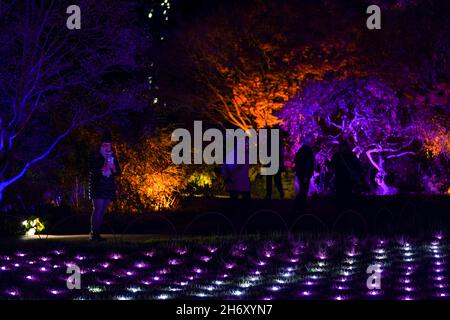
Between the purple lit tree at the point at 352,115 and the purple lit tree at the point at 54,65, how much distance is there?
8207 mm

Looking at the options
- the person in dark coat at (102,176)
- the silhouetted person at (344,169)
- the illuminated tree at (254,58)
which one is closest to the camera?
Answer: the person in dark coat at (102,176)

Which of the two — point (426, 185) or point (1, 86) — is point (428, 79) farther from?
point (1, 86)

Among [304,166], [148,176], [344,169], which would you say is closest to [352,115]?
[148,176]

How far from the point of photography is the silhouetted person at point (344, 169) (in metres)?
19.8

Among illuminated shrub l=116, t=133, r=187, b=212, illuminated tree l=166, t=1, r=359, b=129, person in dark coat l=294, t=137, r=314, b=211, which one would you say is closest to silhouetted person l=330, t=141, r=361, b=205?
person in dark coat l=294, t=137, r=314, b=211

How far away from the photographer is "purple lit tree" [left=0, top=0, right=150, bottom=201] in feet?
65.9

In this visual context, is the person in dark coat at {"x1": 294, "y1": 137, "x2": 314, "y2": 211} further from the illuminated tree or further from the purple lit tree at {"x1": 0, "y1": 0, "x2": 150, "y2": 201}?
the illuminated tree

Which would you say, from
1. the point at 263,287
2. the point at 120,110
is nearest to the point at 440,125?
the point at 120,110

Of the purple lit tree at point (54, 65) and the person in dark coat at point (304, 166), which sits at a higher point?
the purple lit tree at point (54, 65)

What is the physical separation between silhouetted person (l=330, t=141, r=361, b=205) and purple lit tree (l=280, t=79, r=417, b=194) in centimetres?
847

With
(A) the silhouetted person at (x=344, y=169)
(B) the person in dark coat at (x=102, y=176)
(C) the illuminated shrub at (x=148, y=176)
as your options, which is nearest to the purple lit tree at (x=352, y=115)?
(C) the illuminated shrub at (x=148, y=176)

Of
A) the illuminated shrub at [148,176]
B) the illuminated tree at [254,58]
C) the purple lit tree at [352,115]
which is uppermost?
the illuminated tree at [254,58]

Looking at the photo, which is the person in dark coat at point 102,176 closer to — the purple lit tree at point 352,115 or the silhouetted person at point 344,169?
the silhouetted person at point 344,169
